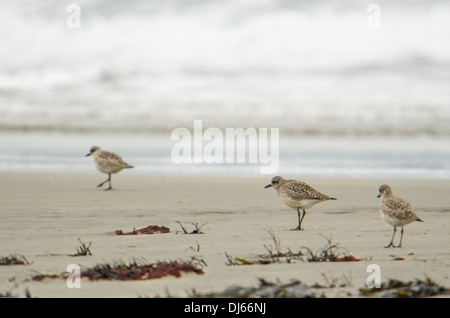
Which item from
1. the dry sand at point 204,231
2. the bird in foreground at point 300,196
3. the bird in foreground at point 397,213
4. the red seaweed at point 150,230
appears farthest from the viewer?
the bird in foreground at point 300,196

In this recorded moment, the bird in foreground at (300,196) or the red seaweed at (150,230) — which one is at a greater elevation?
the bird in foreground at (300,196)

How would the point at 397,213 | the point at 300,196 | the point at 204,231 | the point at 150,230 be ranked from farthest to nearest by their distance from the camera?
the point at 300,196
the point at 204,231
the point at 150,230
the point at 397,213

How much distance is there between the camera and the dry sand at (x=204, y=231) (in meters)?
5.19

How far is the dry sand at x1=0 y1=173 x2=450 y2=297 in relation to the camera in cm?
Result: 519

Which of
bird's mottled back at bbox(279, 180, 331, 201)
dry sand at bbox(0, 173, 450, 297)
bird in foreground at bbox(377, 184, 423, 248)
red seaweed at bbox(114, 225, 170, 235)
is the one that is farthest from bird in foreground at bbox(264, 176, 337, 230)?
red seaweed at bbox(114, 225, 170, 235)

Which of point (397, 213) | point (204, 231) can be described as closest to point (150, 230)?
point (204, 231)

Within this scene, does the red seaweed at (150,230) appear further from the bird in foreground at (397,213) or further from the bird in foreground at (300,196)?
the bird in foreground at (397,213)

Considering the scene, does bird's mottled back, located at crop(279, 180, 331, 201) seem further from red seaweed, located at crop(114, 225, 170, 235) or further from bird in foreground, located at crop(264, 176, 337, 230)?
red seaweed, located at crop(114, 225, 170, 235)

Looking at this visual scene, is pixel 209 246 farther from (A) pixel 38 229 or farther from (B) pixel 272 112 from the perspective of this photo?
(B) pixel 272 112

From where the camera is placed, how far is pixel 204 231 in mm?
7578

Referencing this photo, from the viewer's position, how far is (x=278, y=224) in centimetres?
840

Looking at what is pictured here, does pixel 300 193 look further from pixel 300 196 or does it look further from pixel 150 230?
pixel 150 230

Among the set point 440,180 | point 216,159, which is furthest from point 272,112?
point 440,180

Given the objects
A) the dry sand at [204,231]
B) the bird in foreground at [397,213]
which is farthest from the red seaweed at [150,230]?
the bird in foreground at [397,213]
